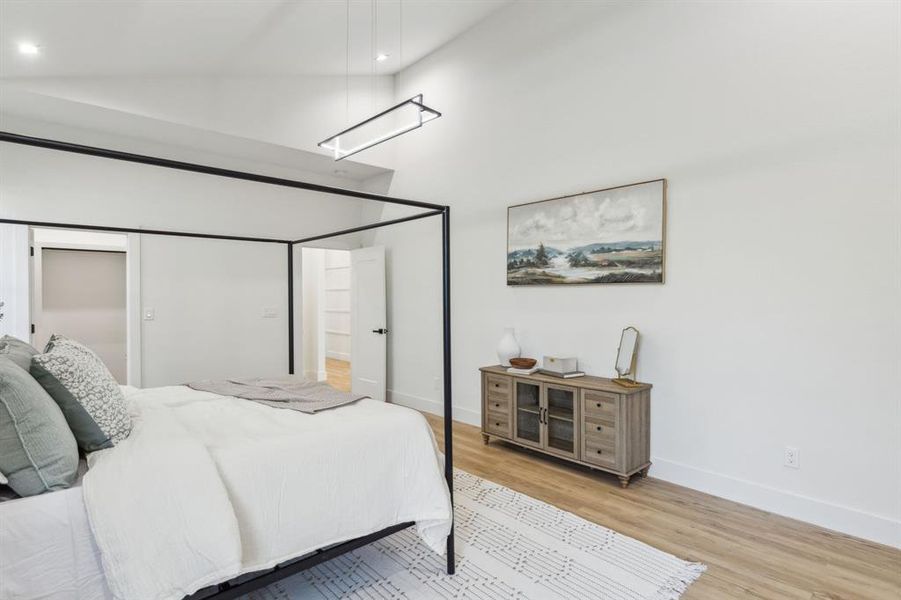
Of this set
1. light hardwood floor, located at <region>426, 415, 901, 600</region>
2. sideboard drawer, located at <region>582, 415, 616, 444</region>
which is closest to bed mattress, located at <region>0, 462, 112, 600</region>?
light hardwood floor, located at <region>426, 415, 901, 600</region>

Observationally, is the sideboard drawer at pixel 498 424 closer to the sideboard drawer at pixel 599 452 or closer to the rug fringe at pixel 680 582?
the sideboard drawer at pixel 599 452

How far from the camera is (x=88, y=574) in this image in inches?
52.5

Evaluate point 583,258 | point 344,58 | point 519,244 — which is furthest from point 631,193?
point 344,58

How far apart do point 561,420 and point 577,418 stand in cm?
18

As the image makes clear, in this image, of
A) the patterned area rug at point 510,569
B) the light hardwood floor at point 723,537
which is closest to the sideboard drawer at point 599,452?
the light hardwood floor at point 723,537

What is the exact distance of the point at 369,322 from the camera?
19.1ft

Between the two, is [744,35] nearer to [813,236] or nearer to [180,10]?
[813,236]

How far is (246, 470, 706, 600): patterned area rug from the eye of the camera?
6.66ft

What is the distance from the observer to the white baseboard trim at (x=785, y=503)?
2.46m

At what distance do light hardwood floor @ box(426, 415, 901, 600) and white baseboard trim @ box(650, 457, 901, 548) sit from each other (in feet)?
0.19

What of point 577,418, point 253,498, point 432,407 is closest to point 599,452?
point 577,418

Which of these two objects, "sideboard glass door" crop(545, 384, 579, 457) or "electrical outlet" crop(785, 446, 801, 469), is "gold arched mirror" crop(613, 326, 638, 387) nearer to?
"sideboard glass door" crop(545, 384, 579, 457)

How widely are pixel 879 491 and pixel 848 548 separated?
349 mm

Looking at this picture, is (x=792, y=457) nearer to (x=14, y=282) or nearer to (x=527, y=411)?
(x=527, y=411)
